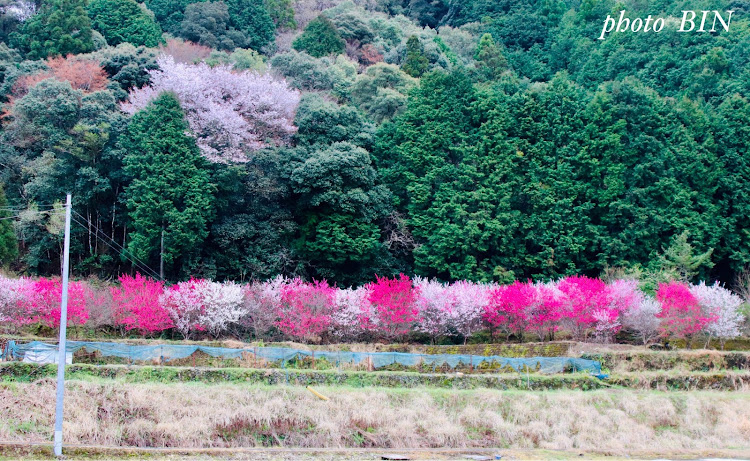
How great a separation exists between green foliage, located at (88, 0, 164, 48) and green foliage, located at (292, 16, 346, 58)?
8506mm

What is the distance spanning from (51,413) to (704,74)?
33504 mm

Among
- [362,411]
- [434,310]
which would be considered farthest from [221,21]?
[362,411]

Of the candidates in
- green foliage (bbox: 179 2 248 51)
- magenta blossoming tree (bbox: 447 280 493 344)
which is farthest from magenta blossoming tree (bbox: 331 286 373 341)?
green foliage (bbox: 179 2 248 51)

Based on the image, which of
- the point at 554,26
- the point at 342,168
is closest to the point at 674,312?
the point at 342,168

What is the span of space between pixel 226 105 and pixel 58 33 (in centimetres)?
1323

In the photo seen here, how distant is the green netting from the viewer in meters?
20.4

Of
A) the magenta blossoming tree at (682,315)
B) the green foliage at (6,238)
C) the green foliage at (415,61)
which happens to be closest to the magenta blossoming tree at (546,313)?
the magenta blossoming tree at (682,315)

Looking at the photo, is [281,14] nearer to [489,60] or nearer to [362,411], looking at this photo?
[489,60]

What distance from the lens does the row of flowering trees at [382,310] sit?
2383 centimetres

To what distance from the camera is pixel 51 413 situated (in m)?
17.0

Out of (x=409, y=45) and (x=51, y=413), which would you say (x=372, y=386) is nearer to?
(x=51, y=413)

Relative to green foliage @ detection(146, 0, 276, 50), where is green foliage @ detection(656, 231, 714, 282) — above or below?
below

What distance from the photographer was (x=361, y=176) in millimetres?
30641

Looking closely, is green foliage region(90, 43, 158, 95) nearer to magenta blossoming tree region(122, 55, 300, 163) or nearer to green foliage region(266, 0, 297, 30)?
magenta blossoming tree region(122, 55, 300, 163)
